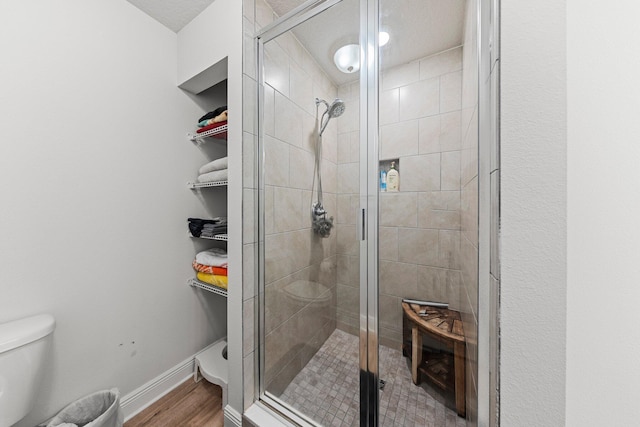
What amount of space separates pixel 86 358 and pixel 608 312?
73.9 inches

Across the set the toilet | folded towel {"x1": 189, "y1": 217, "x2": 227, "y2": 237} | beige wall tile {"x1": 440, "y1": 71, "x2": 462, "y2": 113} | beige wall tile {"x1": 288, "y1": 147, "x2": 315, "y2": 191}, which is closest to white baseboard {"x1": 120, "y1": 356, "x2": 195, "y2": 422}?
the toilet

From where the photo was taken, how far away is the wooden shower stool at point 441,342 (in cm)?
76

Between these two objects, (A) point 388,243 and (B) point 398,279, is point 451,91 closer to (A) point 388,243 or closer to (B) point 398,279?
(A) point 388,243

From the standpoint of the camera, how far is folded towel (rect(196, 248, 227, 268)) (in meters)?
1.25

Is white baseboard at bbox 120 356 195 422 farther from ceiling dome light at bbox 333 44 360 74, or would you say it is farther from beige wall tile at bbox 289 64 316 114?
ceiling dome light at bbox 333 44 360 74

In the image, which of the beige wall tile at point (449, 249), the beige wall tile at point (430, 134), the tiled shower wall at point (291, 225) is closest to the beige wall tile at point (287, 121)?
the tiled shower wall at point (291, 225)

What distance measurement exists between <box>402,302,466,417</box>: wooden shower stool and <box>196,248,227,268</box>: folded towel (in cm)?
99

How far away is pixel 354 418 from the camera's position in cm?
92

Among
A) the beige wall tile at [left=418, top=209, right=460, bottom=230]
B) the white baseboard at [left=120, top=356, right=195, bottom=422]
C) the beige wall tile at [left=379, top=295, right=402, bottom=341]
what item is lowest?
the white baseboard at [left=120, top=356, right=195, bottom=422]

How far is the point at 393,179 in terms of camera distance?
0.87 meters

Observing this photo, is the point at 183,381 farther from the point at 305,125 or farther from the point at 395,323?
the point at 305,125

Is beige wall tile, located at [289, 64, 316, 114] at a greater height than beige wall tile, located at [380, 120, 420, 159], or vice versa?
beige wall tile, located at [289, 64, 316, 114]

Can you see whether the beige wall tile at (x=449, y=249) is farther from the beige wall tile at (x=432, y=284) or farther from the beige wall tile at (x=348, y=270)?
the beige wall tile at (x=348, y=270)

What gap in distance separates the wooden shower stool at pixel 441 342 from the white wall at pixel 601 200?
0.32 metres
